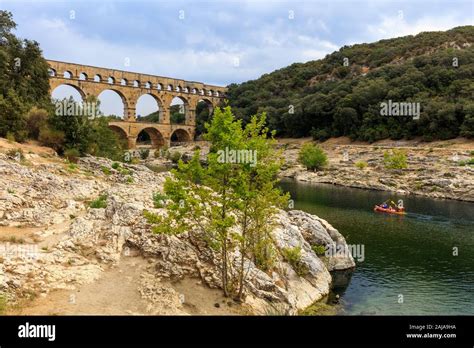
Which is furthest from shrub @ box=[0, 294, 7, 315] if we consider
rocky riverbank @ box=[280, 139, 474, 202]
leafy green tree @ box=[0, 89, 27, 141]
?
rocky riverbank @ box=[280, 139, 474, 202]

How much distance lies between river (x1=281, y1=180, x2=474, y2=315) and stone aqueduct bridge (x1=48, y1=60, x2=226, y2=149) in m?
51.7

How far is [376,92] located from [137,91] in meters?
47.4

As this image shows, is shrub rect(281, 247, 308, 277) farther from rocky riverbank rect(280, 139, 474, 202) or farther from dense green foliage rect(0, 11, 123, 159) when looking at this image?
rocky riverbank rect(280, 139, 474, 202)

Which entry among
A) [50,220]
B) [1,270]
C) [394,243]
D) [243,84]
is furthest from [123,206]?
[243,84]

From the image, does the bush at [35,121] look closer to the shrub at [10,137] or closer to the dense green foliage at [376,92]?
the shrub at [10,137]

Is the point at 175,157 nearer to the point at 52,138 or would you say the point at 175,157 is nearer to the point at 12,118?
the point at 52,138

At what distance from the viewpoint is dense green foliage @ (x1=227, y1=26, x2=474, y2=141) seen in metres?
63.2

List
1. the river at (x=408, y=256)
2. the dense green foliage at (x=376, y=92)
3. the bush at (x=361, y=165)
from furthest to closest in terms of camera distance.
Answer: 1. the dense green foliage at (x=376, y=92)
2. the bush at (x=361, y=165)
3. the river at (x=408, y=256)

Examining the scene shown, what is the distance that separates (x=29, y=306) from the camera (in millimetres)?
10703

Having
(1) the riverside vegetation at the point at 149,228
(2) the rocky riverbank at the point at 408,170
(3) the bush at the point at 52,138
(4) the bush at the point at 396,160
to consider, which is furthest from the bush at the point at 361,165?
(3) the bush at the point at 52,138

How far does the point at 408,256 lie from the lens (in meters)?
22.4

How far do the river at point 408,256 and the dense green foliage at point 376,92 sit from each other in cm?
2671

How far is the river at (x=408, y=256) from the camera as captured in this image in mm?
16297
